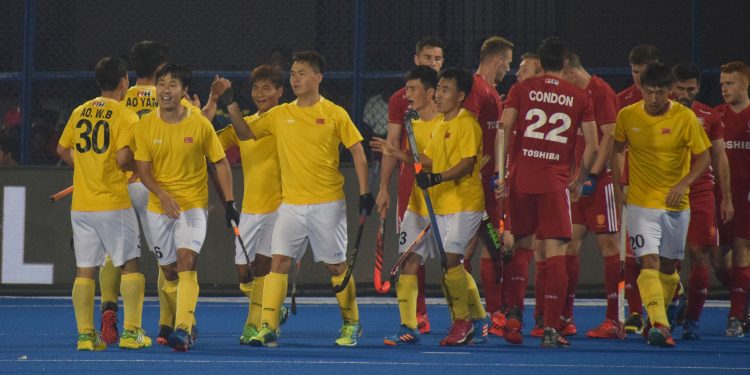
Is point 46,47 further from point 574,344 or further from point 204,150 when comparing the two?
point 574,344

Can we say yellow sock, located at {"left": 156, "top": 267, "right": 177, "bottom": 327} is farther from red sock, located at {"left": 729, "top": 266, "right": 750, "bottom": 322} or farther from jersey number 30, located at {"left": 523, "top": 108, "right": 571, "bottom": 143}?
red sock, located at {"left": 729, "top": 266, "right": 750, "bottom": 322}

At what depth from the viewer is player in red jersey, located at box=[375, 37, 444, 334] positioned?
391 inches

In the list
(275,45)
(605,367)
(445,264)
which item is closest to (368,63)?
(275,45)

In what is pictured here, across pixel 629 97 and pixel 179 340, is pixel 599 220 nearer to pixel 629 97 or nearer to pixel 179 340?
pixel 629 97

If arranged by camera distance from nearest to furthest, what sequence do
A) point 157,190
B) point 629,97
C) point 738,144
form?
point 157,190 < point 629,97 < point 738,144

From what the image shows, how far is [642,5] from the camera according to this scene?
14211 mm

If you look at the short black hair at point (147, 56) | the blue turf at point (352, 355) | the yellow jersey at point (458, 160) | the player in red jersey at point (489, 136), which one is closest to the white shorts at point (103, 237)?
the blue turf at point (352, 355)

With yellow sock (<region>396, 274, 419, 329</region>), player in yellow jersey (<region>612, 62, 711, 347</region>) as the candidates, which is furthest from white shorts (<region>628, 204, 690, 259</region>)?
yellow sock (<region>396, 274, 419, 329</region>)

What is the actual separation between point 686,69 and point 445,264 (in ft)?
9.10

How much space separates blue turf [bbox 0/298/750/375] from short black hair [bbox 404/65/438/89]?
1918mm

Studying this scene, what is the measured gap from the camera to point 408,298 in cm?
968

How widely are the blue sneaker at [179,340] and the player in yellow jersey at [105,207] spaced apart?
0.37 metres

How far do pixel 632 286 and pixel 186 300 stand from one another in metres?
3.73

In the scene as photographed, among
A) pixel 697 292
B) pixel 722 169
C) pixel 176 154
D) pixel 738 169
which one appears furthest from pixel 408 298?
pixel 738 169
